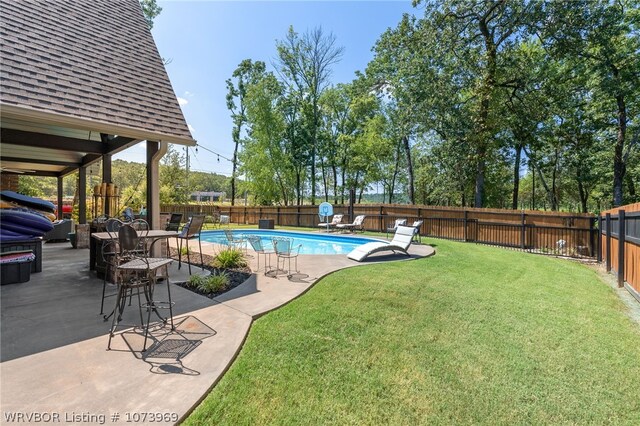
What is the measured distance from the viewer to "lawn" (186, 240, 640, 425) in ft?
7.63

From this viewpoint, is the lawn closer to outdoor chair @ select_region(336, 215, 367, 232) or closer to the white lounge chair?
the white lounge chair

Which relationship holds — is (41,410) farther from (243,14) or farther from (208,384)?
(243,14)

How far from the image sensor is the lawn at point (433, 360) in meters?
2.33

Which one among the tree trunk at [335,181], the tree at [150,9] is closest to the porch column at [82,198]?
the tree at [150,9]

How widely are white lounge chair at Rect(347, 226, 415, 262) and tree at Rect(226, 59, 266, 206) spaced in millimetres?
20307

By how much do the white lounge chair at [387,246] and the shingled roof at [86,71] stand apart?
14.8 feet

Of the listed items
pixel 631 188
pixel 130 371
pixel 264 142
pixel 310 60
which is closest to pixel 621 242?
pixel 130 371

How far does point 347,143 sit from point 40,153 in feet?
66.7

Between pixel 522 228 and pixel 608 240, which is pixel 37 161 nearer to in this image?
pixel 608 240

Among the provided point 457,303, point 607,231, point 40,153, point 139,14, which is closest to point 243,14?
point 139,14

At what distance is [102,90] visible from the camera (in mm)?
4840

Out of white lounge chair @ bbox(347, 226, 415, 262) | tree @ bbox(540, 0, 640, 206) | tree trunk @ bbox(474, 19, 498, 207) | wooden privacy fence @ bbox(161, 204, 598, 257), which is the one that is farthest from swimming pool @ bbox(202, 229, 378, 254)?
tree @ bbox(540, 0, 640, 206)

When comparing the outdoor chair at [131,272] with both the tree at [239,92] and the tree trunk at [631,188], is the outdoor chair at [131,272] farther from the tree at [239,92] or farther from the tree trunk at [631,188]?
the tree trunk at [631,188]

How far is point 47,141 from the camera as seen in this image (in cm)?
584
